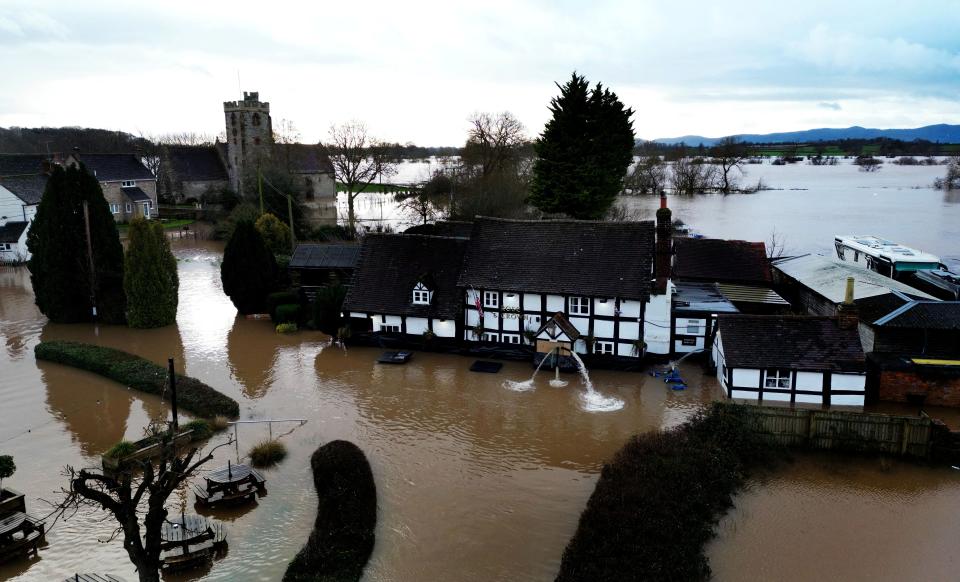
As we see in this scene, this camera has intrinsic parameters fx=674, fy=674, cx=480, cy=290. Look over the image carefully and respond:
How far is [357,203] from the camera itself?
92.2 m

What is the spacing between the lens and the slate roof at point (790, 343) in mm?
21266

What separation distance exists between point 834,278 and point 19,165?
6140 centimetres

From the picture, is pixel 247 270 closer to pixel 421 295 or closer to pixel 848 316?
pixel 421 295

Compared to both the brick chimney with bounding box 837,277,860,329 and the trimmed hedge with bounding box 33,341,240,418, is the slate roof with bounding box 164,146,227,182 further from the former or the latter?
the brick chimney with bounding box 837,277,860,329

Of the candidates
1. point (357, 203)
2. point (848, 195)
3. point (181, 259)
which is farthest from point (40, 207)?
point (848, 195)

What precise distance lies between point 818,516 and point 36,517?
1849cm

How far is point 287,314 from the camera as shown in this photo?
104 feet

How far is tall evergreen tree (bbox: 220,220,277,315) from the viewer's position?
3253 cm

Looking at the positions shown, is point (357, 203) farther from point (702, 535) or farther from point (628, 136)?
point (702, 535)

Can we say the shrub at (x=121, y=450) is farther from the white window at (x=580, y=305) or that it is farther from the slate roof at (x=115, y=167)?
the slate roof at (x=115, y=167)

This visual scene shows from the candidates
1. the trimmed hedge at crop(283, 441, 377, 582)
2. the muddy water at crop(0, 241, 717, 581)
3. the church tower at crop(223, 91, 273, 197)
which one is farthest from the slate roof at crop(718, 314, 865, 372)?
the church tower at crop(223, 91, 273, 197)

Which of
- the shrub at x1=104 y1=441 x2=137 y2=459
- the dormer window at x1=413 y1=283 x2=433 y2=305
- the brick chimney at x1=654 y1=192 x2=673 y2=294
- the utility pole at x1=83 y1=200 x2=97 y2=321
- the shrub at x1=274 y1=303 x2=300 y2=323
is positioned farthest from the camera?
the utility pole at x1=83 y1=200 x2=97 y2=321

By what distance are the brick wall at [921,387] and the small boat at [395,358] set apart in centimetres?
1670

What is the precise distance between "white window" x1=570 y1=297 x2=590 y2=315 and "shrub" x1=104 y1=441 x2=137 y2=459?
1529 cm
